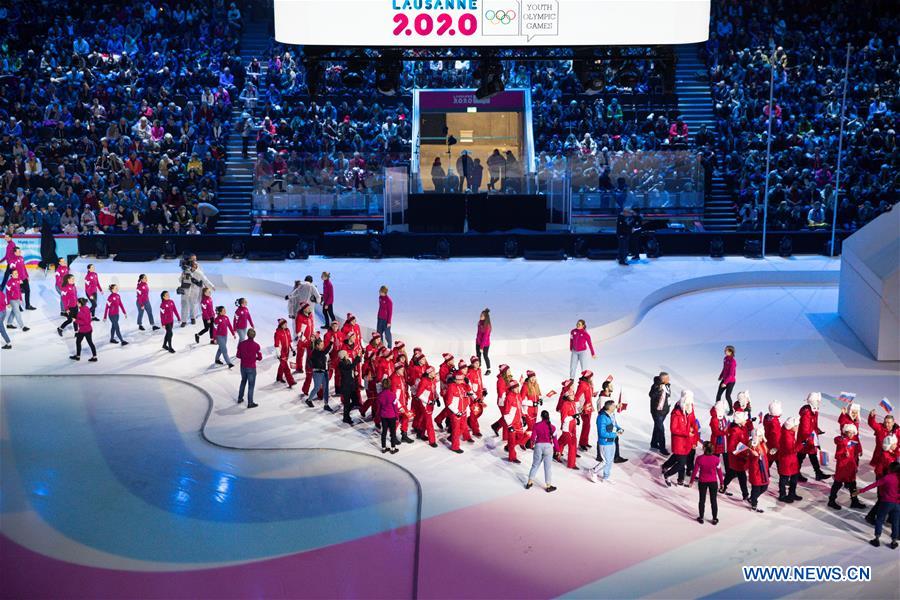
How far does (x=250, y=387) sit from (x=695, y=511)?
7.25 metres

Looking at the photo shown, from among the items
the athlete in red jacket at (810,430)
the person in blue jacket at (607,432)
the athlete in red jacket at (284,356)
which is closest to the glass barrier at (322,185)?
the athlete in red jacket at (284,356)

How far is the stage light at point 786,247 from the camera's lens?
27906 millimetres

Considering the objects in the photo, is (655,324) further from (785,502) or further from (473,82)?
(473,82)

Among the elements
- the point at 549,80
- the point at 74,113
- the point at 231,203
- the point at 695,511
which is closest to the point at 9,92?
the point at 74,113

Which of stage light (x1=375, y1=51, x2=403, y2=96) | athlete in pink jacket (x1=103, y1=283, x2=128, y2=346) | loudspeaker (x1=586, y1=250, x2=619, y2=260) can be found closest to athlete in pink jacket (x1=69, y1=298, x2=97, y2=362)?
athlete in pink jacket (x1=103, y1=283, x2=128, y2=346)

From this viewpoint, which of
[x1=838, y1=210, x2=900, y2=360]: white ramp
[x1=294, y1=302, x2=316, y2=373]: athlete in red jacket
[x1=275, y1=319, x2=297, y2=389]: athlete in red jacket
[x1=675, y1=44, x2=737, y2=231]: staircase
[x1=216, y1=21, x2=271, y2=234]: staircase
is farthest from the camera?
[x1=675, y1=44, x2=737, y2=231]: staircase

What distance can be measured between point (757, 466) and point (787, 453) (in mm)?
590

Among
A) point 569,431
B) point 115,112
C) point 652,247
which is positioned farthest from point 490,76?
point 115,112

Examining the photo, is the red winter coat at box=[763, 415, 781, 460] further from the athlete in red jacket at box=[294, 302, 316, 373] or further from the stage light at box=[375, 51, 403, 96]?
the stage light at box=[375, 51, 403, 96]

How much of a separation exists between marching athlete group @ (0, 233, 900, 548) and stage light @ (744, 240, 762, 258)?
38.5ft

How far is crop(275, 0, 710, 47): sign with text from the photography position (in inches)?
744

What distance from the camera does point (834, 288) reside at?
25.0 metres

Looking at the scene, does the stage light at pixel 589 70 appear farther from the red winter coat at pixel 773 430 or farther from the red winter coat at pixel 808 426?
the red winter coat at pixel 773 430

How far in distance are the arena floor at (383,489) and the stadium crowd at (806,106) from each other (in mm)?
7650
